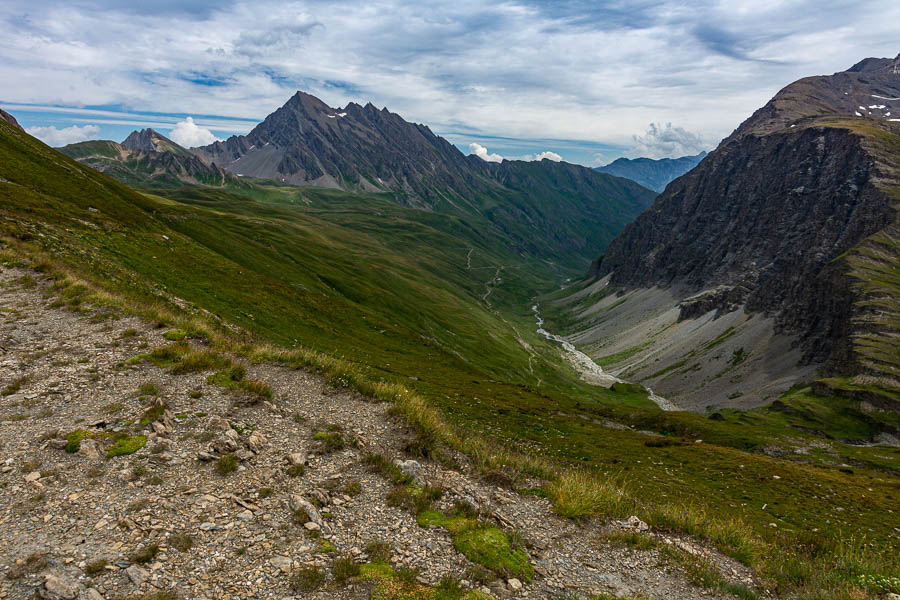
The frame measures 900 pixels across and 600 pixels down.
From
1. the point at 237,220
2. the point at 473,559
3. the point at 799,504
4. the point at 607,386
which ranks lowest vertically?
the point at 607,386

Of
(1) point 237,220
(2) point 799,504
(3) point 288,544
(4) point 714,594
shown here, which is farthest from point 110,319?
(1) point 237,220

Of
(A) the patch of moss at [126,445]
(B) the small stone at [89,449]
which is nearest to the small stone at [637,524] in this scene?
(A) the patch of moss at [126,445]

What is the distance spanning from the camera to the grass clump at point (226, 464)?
14281 millimetres

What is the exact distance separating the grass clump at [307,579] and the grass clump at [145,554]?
3.55 m

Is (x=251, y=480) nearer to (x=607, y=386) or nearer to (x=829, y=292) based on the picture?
(x=607, y=386)

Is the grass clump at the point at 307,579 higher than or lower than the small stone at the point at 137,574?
lower

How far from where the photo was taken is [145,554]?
1014cm

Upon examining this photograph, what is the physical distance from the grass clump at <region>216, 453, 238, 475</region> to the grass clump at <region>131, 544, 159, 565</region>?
12.2 feet

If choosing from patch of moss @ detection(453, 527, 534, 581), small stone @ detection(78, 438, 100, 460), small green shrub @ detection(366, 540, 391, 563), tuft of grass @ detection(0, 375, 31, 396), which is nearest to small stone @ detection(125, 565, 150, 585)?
small green shrub @ detection(366, 540, 391, 563)

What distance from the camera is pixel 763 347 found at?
478 feet

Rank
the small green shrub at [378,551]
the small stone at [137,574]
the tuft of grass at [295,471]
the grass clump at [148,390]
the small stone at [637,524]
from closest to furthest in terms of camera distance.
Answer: the small stone at [137,574] → the small green shrub at [378,551] → the tuft of grass at [295,471] → the small stone at [637,524] → the grass clump at [148,390]

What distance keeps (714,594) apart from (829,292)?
6813 inches

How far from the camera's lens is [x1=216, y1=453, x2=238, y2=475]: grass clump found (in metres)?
14.3

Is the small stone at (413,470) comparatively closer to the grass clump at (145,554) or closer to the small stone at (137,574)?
the grass clump at (145,554)
